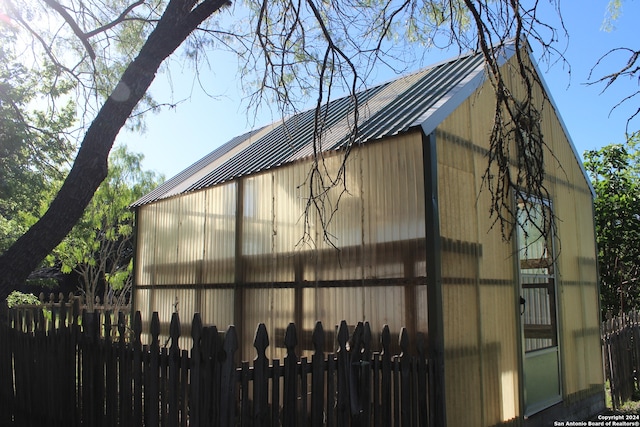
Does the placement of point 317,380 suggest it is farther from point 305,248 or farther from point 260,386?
point 305,248

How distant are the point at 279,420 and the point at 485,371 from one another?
2.72 metres

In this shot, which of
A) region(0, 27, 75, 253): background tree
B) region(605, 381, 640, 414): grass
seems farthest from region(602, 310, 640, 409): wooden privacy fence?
region(0, 27, 75, 253): background tree

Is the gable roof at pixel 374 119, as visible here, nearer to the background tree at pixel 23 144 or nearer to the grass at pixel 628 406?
the background tree at pixel 23 144

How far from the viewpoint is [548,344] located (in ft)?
22.9

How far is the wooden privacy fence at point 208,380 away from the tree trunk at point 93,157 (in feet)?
2.90

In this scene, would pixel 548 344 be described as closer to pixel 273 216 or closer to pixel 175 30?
pixel 273 216

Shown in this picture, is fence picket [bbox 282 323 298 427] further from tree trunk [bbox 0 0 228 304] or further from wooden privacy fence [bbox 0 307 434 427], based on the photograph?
tree trunk [bbox 0 0 228 304]

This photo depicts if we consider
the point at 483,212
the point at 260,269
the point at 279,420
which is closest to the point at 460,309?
the point at 483,212

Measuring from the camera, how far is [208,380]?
3.58 meters

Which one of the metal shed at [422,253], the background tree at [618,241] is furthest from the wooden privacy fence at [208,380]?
the background tree at [618,241]

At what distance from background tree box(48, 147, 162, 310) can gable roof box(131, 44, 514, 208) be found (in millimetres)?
8723

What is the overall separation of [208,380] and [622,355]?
796 cm

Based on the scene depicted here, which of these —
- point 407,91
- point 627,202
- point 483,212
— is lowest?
point 483,212

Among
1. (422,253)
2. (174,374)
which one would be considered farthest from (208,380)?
(422,253)
